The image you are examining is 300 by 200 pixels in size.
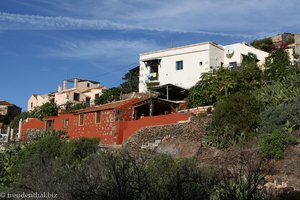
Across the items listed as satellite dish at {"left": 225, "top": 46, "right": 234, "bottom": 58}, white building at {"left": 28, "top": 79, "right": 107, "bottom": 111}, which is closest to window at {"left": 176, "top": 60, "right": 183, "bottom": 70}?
satellite dish at {"left": 225, "top": 46, "right": 234, "bottom": 58}

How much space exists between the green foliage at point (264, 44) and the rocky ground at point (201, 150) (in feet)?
93.6

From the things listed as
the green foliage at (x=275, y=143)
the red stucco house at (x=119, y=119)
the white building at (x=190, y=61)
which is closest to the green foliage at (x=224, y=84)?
the red stucco house at (x=119, y=119)

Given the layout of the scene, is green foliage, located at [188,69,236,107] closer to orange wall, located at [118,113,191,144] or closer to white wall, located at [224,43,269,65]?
orange wall, located at [118,113,191,144]

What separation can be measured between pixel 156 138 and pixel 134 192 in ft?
66.5

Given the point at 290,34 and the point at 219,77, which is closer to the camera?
the point at 219,77

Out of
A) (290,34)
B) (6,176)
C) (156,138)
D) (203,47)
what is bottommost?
(6,176)

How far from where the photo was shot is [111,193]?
844 cm

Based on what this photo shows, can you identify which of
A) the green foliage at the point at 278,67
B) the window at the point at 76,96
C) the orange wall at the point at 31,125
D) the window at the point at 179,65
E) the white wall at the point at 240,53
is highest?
the white wall at the point at 240,53

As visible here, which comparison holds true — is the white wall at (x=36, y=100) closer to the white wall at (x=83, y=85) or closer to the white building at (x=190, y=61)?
the white wall at (x=83, y=85)

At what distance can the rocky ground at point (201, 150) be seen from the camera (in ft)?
55.0

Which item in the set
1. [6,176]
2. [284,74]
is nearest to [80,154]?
[6,176]

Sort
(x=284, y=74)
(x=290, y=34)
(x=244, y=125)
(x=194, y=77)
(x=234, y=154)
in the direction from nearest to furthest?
(x=234, y=154) < (x=244, y=125) < (x=284, y=74) < (x=194, y=77) < (x=290, y=34)

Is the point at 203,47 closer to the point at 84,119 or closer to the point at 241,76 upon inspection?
the point at 241,76

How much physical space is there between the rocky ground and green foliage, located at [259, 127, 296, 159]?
0.30 metres
